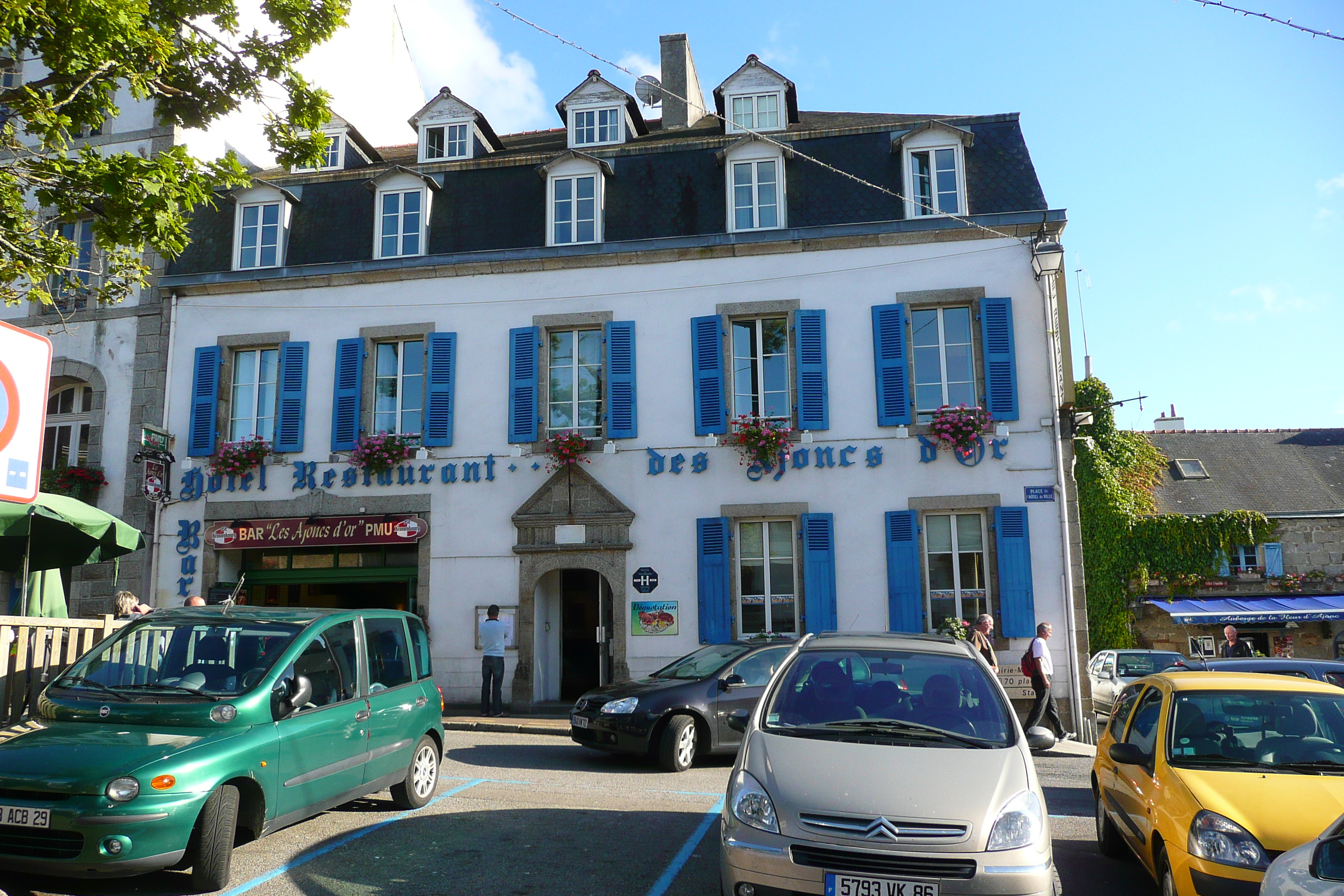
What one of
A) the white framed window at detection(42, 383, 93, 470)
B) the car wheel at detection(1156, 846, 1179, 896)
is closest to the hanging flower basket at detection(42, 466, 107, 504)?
the white framed window at detection(42, 383, 93, 470)

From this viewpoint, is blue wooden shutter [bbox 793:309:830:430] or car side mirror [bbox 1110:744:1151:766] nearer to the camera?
car side mirror [bbox 1110:744:1151:766]

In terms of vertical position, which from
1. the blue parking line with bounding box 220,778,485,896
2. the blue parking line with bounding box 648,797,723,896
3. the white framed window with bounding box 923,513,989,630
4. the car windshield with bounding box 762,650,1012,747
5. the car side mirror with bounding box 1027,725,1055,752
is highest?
the white framed window with bounding box 923,513,989,630

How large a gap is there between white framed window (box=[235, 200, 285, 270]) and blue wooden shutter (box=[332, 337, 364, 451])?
2.31 m

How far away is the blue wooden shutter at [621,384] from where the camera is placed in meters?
15.7

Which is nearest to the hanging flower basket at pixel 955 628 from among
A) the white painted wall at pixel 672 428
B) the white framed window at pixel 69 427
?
the white painted wall at pixel 672 428

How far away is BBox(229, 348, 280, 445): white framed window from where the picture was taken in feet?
55.4

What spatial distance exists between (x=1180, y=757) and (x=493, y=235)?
1402cm

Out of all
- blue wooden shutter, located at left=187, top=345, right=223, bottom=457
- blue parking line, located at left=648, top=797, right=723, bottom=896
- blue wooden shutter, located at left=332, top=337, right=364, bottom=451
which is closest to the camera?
blue parking line, located at left=648, top=797, right=723, bottom=896

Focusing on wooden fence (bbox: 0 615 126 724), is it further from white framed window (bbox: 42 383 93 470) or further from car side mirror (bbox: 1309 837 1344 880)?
white framed window (bbox: 42 383 93 470)

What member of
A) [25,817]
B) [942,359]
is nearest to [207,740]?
[25,817]

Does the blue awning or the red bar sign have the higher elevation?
the red bar sign

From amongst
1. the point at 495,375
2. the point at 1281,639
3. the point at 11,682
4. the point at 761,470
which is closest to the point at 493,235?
the point at 495,375

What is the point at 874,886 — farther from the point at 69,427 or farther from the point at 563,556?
the point at 69,427

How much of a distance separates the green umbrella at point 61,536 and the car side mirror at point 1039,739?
876cm
